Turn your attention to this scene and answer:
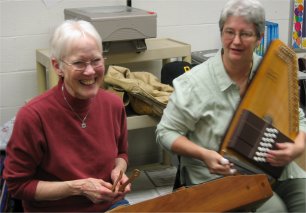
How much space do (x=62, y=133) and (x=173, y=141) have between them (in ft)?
1.29

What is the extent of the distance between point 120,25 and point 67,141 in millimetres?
1002

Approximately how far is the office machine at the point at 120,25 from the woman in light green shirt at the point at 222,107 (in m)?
0.80

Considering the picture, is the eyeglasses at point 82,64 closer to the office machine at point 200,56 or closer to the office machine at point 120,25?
the office machine at point 120,25

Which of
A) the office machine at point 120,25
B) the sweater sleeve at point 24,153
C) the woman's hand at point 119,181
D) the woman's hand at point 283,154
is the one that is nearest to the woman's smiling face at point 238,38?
the woman's hand at point 283,154

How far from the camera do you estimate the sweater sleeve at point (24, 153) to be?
1496 mm

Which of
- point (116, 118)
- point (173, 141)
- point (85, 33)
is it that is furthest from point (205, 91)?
point (85, 33)

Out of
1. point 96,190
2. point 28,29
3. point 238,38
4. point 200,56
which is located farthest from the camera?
point 200,56

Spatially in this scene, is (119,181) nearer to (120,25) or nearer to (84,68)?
(84,68)

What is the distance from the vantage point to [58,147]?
155cm

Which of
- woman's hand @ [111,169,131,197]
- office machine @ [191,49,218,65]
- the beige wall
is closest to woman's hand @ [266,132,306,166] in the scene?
woman's hand @ [111,169,131,197]

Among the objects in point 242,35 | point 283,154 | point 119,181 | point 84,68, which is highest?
point 242,35

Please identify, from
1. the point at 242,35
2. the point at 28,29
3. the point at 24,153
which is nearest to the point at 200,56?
the point at 28,29

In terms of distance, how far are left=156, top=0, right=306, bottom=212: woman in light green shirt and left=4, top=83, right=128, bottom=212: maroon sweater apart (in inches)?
8.7

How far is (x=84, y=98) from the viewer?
1592 millimetres
